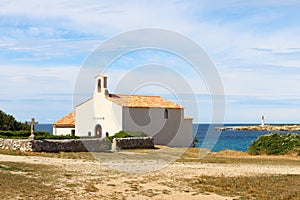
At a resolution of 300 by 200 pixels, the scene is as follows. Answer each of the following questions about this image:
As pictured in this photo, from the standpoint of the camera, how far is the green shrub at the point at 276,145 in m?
35.5

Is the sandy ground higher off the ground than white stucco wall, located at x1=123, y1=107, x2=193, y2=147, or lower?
A: lower

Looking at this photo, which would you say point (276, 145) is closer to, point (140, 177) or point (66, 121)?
point (140, 177)

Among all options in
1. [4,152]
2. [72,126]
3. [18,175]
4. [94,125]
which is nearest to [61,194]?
[18,175]

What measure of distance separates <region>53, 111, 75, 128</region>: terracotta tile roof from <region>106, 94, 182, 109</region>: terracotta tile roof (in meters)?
7.63

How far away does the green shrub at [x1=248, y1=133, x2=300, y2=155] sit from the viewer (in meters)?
35.5

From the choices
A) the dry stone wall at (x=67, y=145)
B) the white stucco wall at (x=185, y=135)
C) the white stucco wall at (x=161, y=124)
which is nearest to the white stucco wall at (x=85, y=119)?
the white stucco wall at (x=161, y=124)

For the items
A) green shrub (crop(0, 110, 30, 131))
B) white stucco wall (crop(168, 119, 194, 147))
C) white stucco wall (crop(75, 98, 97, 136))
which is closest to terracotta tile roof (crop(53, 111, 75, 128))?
white stucco wall (crop(75, 98, 97, 136))

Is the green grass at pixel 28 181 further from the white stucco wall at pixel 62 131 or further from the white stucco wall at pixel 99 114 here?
the white stucco wall at pixel 62 131

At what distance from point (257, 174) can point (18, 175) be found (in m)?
11.2

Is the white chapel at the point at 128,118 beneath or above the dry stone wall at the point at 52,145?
above

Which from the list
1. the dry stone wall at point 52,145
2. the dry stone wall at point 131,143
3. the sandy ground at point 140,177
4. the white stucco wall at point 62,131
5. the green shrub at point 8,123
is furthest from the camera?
the white stucco wall at point 62,131

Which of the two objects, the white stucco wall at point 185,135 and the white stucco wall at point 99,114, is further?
the white stucco wall at point 185,135

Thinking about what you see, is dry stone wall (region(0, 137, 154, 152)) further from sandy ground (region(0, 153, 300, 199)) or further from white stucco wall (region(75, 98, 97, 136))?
white stucco wall (region(75, 98, 97, 136))

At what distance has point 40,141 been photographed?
102ft
